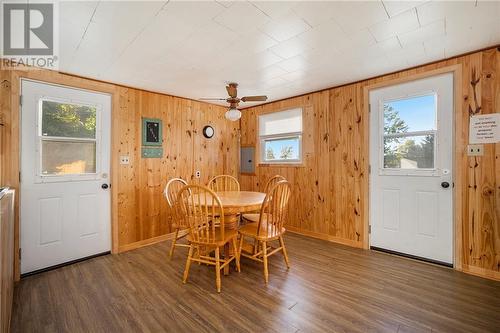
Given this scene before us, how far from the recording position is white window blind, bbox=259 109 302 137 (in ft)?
12.8

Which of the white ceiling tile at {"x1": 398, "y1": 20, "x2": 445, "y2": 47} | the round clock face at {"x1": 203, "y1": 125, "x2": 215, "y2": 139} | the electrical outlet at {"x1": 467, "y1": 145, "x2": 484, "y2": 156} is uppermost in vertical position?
the white ceiling tile at {"x1": 398, "y1": 20, "x2": 445, "y2": 47}

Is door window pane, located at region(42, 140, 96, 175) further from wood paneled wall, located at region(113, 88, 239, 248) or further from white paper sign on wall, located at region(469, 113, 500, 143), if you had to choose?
white paper sign on wall, located at region(469, 113, 500, 143)

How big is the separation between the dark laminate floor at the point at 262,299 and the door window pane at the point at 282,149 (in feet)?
5.93

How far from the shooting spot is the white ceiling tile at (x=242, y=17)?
64.6 inches

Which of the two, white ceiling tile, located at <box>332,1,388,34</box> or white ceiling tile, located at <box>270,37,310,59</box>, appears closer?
white ceiling tile, located at <box>332,1,388,34</box>

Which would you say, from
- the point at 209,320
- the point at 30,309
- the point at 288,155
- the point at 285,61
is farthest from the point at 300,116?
the point at 30,309

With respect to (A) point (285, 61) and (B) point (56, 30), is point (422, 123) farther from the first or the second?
(B) point (56, 30)

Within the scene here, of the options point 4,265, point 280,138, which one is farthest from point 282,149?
point 4,265

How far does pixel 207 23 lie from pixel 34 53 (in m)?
1.78

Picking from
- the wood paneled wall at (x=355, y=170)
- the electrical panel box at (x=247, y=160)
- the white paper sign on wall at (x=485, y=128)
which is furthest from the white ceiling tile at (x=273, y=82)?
the white paper sign on wall at (x=485, y=128)

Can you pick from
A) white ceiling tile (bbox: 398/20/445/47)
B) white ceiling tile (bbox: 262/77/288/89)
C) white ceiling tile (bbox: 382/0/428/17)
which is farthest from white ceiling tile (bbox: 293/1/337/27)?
white ceiling tile (bbox: 262/77/288/89)

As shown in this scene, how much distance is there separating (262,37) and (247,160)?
274cm

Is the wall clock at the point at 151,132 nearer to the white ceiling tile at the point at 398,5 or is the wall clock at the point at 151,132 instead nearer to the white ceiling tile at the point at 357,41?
the white ceiling tile at the point at 357,41

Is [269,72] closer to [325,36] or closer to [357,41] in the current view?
[325,36]
